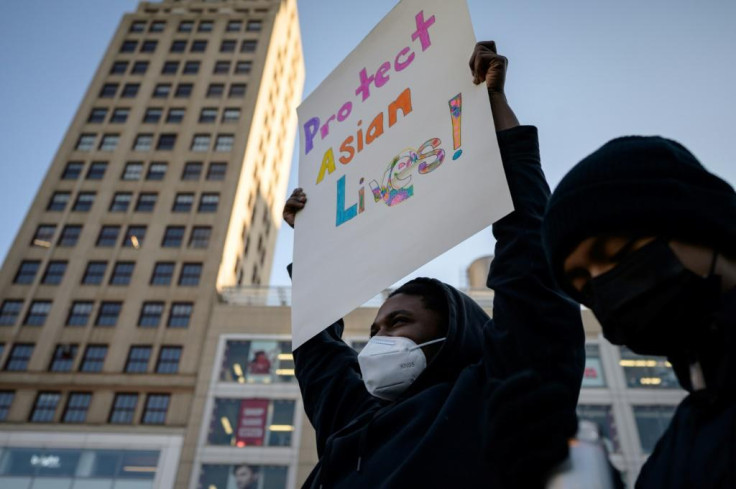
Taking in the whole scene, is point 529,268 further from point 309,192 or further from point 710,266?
point 309,192

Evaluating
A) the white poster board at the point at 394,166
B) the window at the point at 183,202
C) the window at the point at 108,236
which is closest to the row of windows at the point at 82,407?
the window at the point at 108,236

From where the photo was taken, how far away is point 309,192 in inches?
122

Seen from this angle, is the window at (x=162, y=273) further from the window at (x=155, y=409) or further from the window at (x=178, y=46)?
the window at (x=178, y=46)

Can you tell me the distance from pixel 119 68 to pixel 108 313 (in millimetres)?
20947

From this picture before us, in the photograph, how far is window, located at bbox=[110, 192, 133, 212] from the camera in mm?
33688

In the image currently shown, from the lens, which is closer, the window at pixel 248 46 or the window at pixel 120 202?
the window at pixel 120 202

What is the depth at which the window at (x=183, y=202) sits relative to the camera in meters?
33.6

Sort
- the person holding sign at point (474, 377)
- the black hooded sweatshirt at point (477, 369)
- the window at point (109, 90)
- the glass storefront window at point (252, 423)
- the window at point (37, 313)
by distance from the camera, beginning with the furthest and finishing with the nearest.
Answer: the window at point (109, 90) < the window at point (37, 313) < the glass storefront window at point (252, 423) < the black hooded sweatshirt at point (477, 369) < the person holding sign at point (474, 377)

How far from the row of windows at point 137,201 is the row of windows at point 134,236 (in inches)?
52.0

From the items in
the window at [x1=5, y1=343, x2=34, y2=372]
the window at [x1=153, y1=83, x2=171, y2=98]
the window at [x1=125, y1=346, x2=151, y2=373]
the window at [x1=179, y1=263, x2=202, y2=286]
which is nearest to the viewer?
the window at [x1=125, y1=346, x2=151, y2=373]

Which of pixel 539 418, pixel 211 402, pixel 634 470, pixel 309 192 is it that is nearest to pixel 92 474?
pixel 211 402

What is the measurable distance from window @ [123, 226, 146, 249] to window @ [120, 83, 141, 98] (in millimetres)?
11964

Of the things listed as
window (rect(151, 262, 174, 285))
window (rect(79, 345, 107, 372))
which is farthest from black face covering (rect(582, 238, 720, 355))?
window (rect(151, 262, 174, 285))

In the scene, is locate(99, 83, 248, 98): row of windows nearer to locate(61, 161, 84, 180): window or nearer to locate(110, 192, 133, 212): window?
locate(61, 161, 84, 180): window
